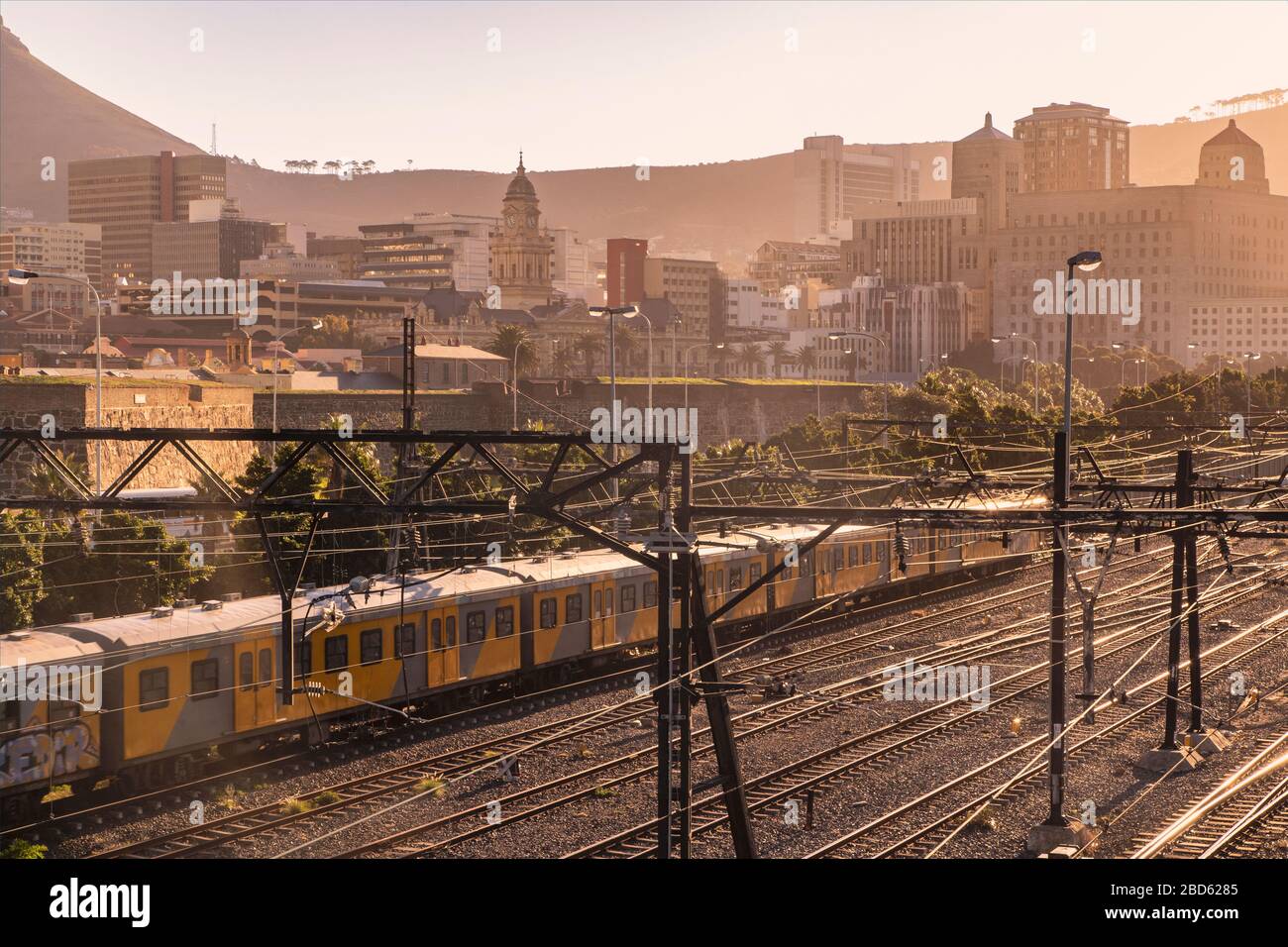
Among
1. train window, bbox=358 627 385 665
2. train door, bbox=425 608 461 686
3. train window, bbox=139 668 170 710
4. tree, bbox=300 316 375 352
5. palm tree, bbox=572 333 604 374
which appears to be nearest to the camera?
train window, bbox=139 668 170 710

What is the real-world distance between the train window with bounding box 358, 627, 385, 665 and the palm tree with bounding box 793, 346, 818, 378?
155027mm

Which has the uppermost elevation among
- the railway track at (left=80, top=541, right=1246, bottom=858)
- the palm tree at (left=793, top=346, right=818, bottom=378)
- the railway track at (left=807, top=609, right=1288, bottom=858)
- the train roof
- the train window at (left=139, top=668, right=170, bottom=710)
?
the palm tree at (left=793, top=346, right=818, bottom=378)

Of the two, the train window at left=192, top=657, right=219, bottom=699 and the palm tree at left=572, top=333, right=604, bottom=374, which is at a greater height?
the palm tree at left=572, top=333, right=604, bottom=374

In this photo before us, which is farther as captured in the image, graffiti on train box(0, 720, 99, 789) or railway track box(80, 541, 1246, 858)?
graffiti on train box(0, 720, 99, 789)

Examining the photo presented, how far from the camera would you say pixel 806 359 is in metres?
180

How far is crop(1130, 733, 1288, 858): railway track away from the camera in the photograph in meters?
18.3

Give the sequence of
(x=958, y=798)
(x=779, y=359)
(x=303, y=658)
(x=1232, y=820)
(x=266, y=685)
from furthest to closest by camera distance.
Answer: (x=779, y=359) < (x=303, y=658) < (x=266, y=685) < (x=958, y=798) < (x=1232, y=820)

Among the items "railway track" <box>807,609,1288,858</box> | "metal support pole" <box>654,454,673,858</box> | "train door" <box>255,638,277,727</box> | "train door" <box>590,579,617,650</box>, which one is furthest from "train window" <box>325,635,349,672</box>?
"metal support pole" <box>654,454,673,858</box>

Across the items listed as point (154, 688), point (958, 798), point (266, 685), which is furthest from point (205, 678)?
point (958, 798)

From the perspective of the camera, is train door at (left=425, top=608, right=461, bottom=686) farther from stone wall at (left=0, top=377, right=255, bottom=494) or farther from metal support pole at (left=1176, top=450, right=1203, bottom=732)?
stone wall at (left=0, top=377, right=255, bottom=494)

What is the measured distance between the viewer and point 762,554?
114 ft

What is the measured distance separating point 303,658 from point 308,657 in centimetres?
12

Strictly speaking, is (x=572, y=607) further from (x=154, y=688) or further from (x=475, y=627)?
(x=154, y=688)

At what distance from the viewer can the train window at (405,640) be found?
953 inches
